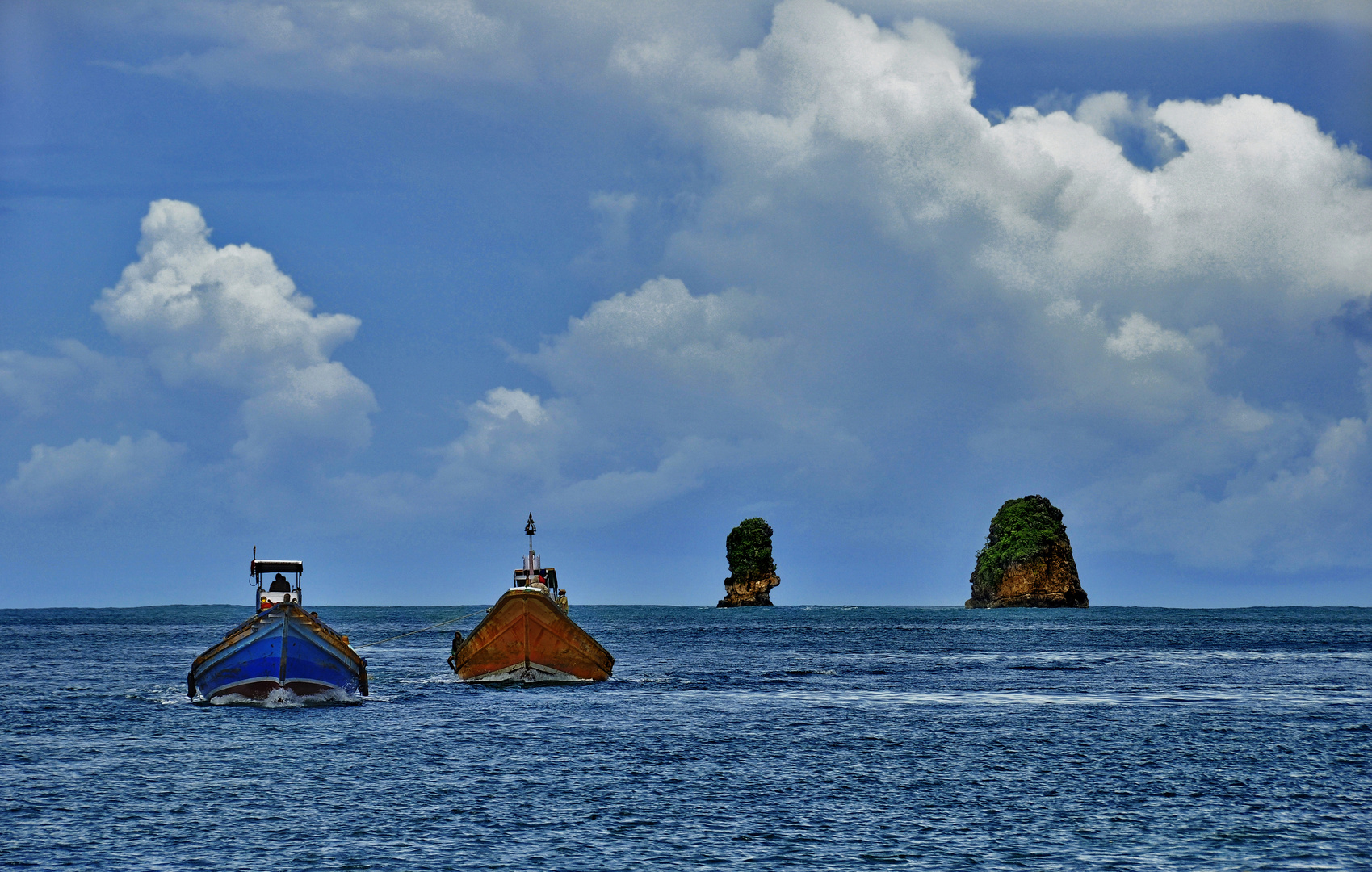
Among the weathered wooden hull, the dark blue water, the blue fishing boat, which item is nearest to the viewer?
the dark blue water

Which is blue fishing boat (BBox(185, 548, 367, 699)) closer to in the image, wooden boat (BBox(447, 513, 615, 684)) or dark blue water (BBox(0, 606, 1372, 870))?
dark blue water (BBox(0, 606, 1372, 870))

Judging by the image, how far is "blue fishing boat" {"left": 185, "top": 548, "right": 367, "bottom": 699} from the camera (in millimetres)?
44219

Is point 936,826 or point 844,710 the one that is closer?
point 936,826

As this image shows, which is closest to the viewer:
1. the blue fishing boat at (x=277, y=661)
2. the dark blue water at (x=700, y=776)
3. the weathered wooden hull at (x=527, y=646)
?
the dark blue water at (x=700, y=776)

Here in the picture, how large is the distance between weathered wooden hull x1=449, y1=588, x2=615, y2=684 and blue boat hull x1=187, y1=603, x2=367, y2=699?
27.9 feet

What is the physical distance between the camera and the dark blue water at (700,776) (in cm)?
2255

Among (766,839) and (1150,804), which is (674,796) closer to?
(766,839)

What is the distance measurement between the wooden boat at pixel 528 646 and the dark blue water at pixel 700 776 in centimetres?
158

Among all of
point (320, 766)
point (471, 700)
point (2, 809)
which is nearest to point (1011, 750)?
point (320, 766)

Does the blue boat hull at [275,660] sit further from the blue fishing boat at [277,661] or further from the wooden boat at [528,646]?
the wooden boat at [528,646]

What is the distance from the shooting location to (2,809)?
85.6ft

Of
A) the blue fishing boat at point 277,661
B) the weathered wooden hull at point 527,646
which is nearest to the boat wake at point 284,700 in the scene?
the blue fishing boat at point 277,661

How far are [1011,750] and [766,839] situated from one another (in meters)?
14.2

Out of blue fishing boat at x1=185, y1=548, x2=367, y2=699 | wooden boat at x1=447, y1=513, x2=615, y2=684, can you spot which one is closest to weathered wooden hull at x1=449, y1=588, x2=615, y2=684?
wooden boat at x1=447, y1=513, x2=615, y2=684
